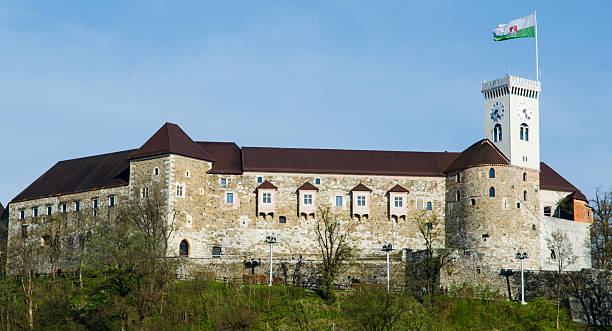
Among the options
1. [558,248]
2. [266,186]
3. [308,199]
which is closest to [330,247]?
[308,199]

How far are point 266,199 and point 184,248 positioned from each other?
10.1 meters

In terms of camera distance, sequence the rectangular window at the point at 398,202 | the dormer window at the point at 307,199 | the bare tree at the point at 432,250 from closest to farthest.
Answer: the bare tree at the point at 432,250 < the dormer window at the point at 307,199 < the rectangular window at the point at 398,202

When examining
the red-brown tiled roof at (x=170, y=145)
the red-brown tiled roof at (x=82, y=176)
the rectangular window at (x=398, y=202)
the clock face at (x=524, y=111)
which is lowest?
the rectangular window at (x=398, y=202)

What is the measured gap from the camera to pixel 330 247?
96000 millimetres

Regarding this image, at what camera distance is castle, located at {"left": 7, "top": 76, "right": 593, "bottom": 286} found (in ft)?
321

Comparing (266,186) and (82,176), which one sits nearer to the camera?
(266,186)

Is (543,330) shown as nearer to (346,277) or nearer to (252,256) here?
(346,277)

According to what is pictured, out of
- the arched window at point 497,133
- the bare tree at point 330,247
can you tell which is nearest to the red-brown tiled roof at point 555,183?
the arched window at point 497,133

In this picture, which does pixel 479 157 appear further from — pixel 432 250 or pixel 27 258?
pixel 27 258

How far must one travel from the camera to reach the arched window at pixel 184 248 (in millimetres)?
96750

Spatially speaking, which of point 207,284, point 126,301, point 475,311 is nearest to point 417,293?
point 475,311

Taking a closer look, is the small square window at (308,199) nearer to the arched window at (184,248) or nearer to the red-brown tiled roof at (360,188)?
the red-brown tiled roof at (360,188)

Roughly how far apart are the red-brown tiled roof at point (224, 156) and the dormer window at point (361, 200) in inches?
479

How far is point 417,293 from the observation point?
290 ft
